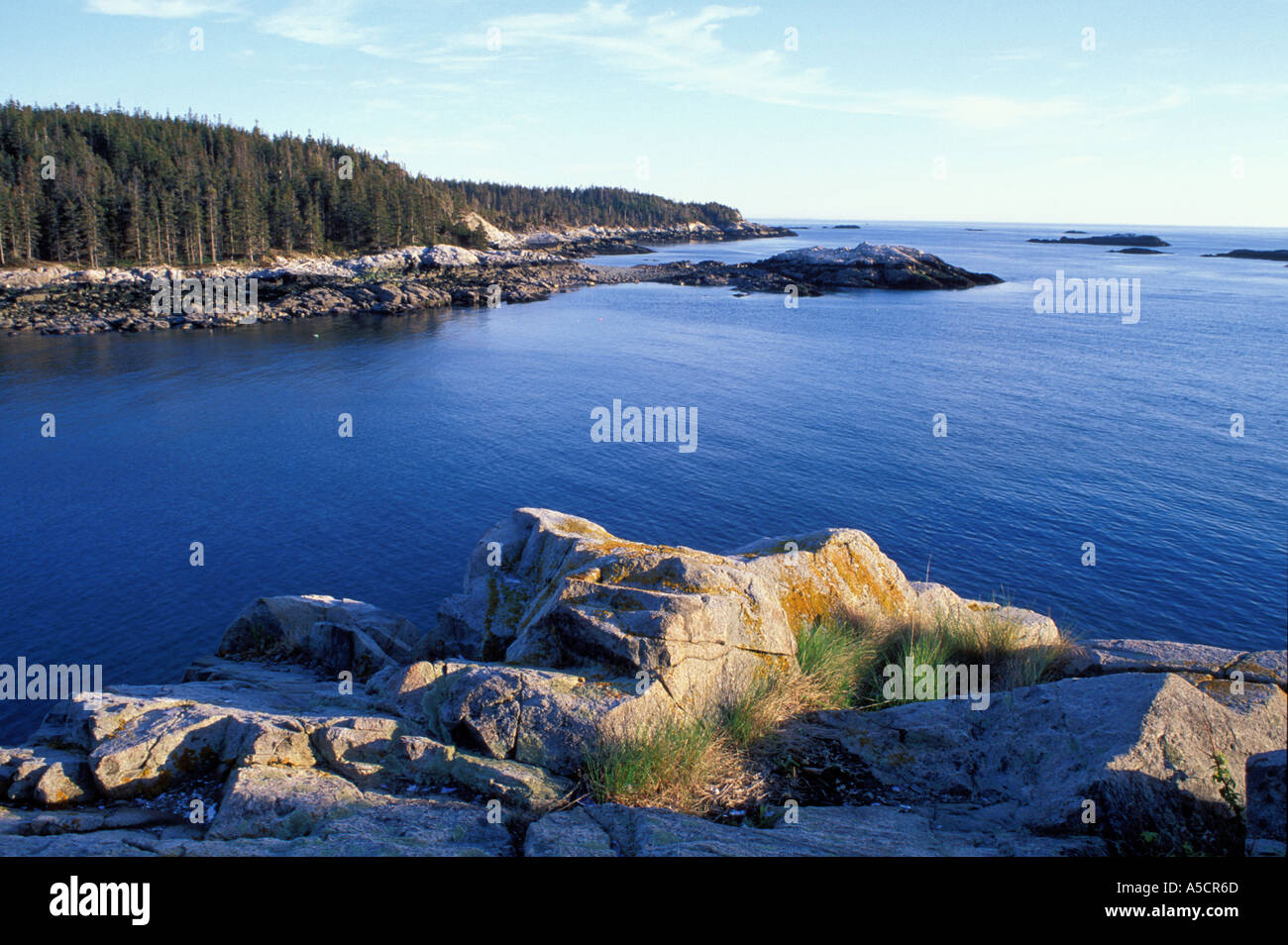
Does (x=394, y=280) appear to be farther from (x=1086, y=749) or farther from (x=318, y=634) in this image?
(x=1086, y=749)

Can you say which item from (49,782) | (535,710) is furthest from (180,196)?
(535,710)

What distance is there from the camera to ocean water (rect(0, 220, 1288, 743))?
86.3 feet

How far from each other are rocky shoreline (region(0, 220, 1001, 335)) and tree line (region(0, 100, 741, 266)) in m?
5.71

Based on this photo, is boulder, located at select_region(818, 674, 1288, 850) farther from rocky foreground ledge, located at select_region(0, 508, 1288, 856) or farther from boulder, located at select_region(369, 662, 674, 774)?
boulder, located at select_region(369, 662, 674, 774)

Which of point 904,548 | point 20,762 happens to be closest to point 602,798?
point 20,762

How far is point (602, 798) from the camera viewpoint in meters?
8.11

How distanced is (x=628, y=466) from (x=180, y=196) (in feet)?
331

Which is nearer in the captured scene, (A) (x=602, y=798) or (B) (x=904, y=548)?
(A) (x=602, y=798)

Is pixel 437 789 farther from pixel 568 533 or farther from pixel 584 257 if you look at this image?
pixel 584 257

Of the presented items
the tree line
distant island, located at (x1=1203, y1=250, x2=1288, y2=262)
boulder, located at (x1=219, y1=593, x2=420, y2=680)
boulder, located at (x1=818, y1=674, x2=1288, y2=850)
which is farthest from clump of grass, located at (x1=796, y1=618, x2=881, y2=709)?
distant island, located at (x1=1203, y1=250, x2=1288, y2=262)

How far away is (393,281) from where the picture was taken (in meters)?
110

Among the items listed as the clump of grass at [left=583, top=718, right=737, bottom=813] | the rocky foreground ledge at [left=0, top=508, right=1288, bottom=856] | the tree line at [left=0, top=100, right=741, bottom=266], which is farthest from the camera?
the tree line at [left=0, top=100, right=741, bottom=266]

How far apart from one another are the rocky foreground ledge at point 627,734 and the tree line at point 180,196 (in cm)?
10963
